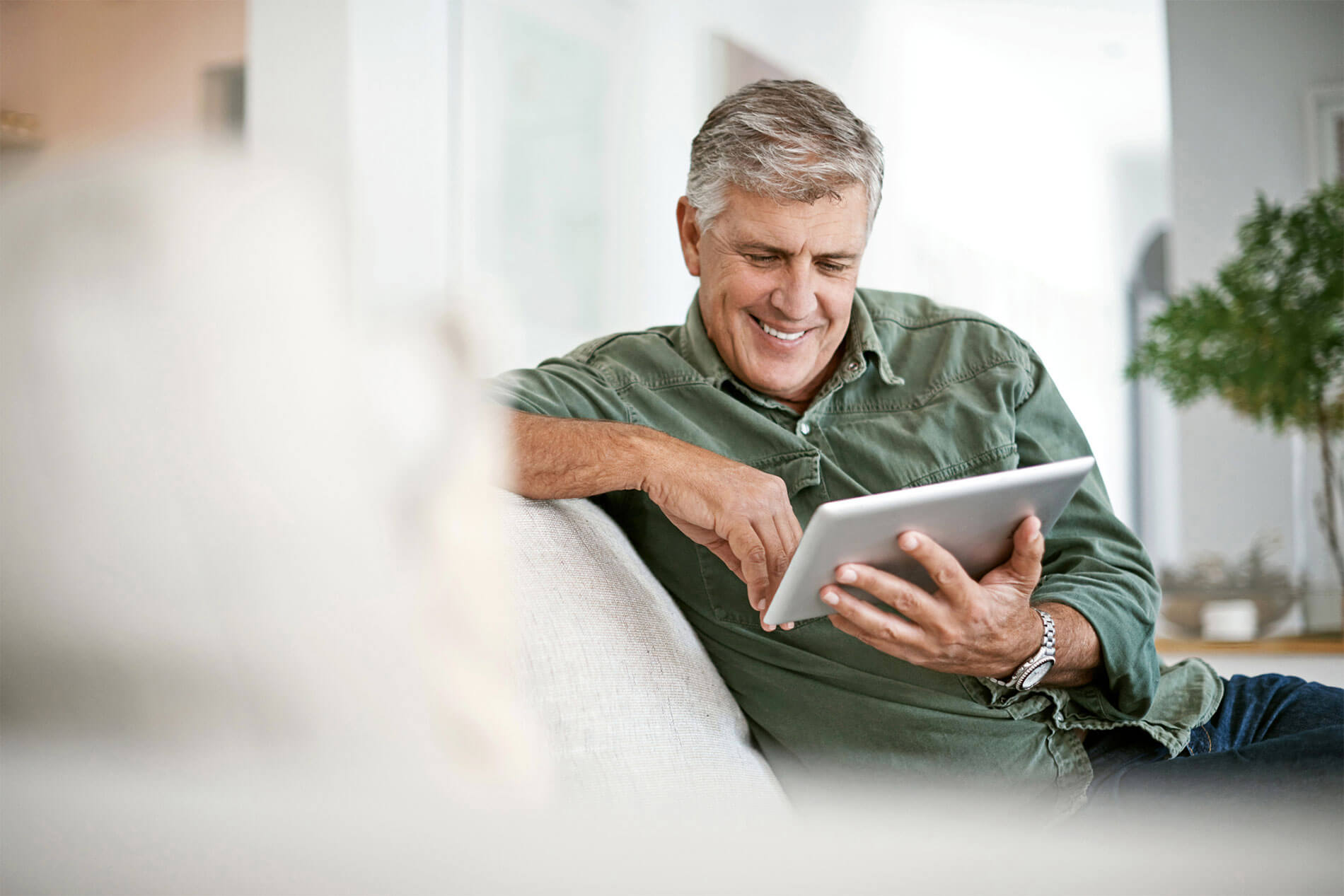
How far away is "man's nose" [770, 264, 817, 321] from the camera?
44.8 inches

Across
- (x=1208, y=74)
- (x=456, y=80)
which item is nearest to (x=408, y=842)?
(x=456, y=80)

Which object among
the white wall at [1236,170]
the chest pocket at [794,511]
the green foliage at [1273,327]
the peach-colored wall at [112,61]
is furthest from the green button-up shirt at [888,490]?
the white wall at [1236,170]

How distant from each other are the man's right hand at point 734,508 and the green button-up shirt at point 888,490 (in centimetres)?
12

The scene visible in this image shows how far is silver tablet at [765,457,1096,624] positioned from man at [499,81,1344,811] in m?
0.02

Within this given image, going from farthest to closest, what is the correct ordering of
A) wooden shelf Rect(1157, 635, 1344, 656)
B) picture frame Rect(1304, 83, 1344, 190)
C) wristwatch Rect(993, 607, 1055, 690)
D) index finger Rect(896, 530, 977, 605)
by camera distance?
picture frame Rect(1304, 83, 1344, 190) < wooden shelf Rect(1157, 635, 1344, 656) < wristwatch Rect(993, 607, 1055, 690) < index finger Rect(896, 530, 977, 605)

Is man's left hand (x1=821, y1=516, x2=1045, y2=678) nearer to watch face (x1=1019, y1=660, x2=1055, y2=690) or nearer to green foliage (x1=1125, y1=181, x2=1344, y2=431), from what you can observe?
watch face (x1=1019, y1=660, x2=1055, y2=690)

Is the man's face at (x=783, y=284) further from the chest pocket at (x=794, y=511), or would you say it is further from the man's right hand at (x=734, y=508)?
the man's right hand at (x=734, y=508)

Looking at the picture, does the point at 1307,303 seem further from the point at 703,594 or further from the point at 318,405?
the point at 318,405

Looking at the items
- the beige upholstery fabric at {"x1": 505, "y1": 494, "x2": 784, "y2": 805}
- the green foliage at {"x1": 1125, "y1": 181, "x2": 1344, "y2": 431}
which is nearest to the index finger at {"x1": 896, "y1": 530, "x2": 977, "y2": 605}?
the beige upholstery fabric at {"x1": 505, "y1": 494, "x2": 784, "y2": 805}

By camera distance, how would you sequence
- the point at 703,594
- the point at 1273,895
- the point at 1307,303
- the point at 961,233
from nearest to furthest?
the point at 1273,895 < the point at 703,594 < the point at 1307,303 < the point at 961,233

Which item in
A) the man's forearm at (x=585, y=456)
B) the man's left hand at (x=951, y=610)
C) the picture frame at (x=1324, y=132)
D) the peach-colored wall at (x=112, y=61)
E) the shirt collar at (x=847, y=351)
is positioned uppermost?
the picture frame at (x=1324, y=132)

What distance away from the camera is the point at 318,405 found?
0.26 metres

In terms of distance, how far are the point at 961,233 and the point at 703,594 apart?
138 inches

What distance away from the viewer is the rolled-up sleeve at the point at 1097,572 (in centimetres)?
94
